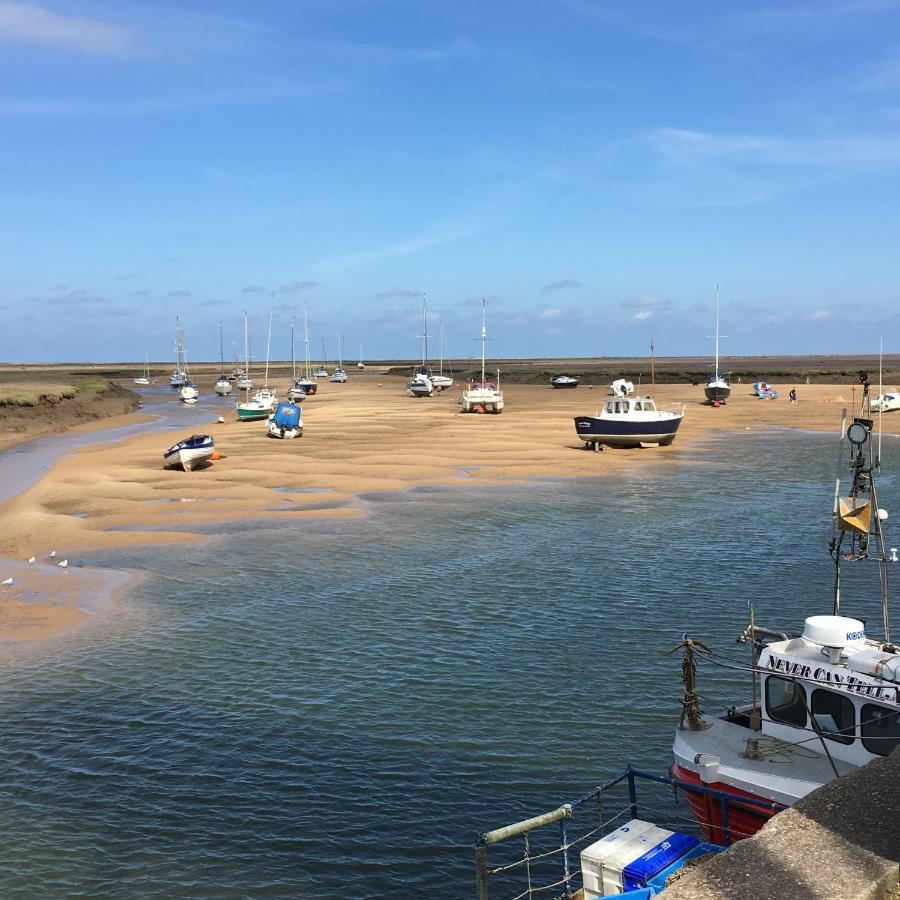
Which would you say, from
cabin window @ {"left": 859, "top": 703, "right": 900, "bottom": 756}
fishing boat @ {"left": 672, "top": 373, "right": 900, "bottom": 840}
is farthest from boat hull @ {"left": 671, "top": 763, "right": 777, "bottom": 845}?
cabin window @ {"left": 859, "top": 703, "right": 900, "bottom": 756}

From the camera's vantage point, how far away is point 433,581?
30484 mm

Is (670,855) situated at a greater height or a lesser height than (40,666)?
greater

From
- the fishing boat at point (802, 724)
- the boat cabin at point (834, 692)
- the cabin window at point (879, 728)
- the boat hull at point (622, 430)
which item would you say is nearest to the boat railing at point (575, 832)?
the fishing boat at point (802, 724)

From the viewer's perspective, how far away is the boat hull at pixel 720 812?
13.3 m

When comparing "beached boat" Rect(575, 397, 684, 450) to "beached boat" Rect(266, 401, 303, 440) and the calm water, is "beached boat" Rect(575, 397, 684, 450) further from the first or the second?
the calm water

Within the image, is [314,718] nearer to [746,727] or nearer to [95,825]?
[95,825]

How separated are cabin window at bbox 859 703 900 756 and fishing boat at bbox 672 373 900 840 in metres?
0.01

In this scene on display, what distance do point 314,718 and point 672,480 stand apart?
3520 cm

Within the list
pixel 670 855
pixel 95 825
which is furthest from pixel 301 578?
pixel 670 855

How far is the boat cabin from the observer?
44.0 feet

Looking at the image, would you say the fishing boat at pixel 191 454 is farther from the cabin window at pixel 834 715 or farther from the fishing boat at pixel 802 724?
the cabin window at pixel 834 715

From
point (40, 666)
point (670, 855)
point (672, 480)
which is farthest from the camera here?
point (672, 480)

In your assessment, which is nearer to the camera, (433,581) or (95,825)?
(95,825)

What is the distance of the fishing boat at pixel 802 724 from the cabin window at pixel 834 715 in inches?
0.5
